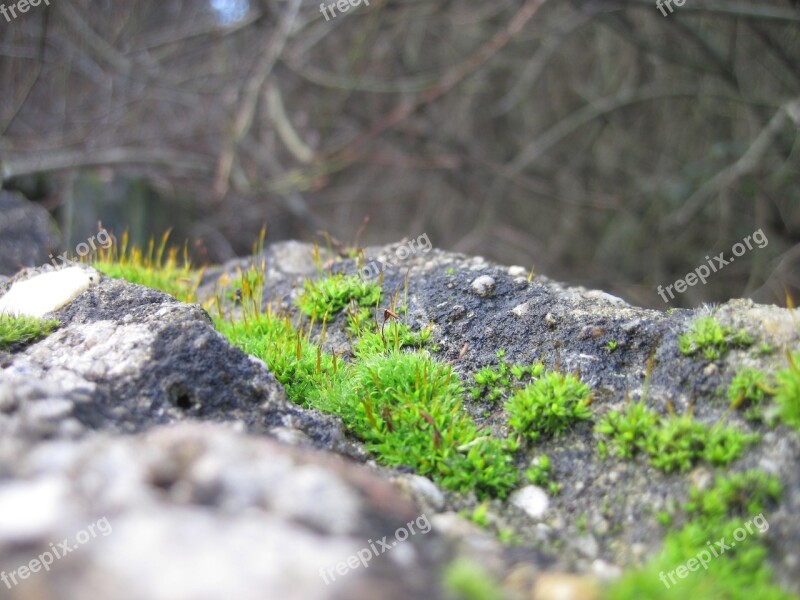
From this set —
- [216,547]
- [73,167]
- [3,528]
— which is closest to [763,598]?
[216,547]

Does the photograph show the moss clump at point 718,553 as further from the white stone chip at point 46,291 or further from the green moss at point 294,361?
the white stone chip at point 46,291

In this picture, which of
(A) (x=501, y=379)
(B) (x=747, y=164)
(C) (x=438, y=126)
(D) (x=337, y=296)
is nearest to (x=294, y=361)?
(D) (x=337, y=296)

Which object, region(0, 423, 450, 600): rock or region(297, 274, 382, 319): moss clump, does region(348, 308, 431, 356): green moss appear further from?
region(0, 423, 450, 600): rock

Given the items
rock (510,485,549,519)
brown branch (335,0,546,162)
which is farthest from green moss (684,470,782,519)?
brown branch (335,0,546,162)

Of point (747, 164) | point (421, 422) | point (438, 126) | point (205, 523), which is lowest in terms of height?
point (421, 422)

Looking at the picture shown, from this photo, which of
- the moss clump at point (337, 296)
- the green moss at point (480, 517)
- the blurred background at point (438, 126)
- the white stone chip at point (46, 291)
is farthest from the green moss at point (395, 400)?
the blurred background at point (438, 126)

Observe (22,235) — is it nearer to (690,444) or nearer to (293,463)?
(293,463)
